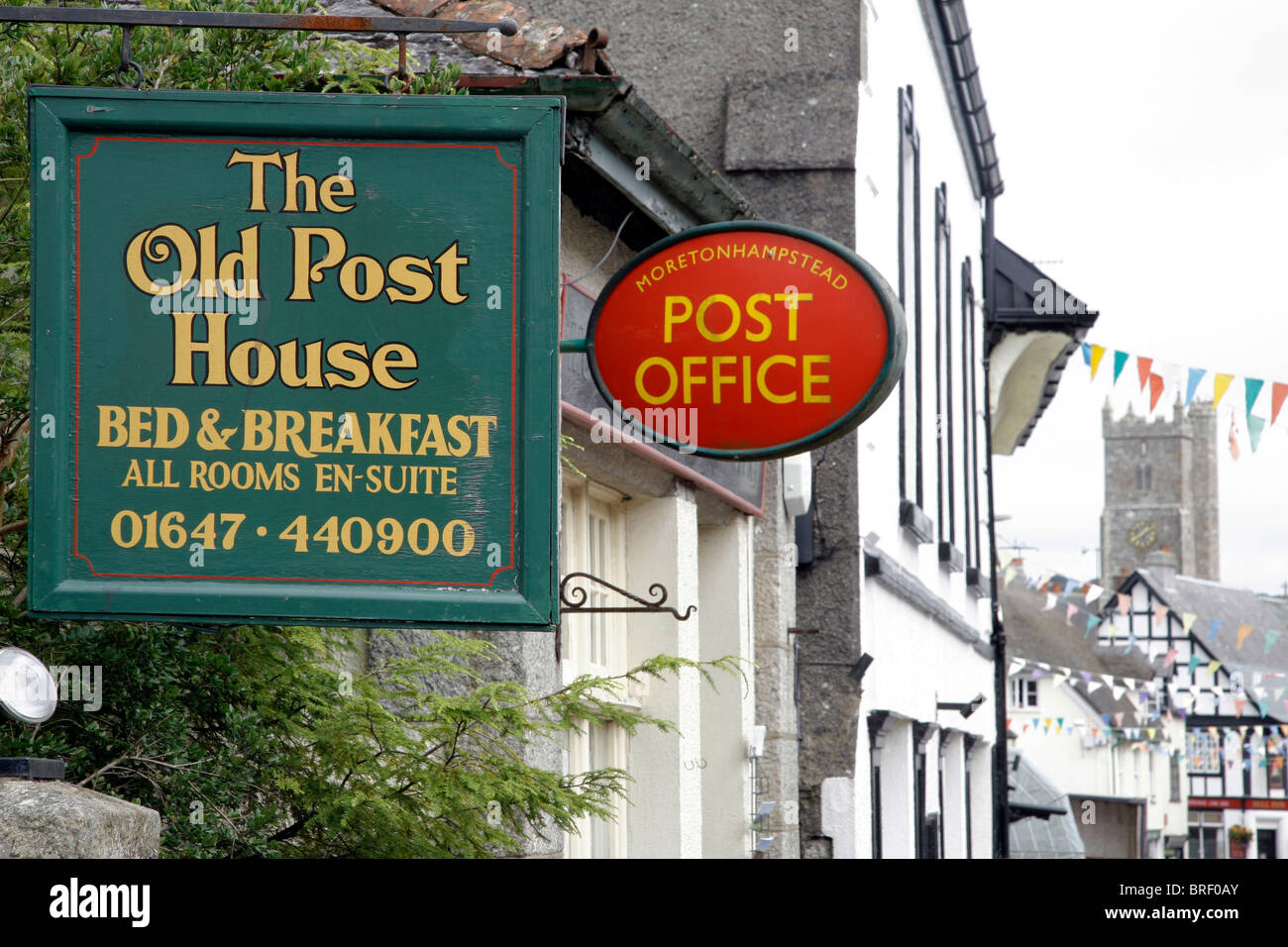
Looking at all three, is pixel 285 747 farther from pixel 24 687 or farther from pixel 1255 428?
pixel 1255 428

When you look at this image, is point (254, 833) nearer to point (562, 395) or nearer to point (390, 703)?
point (390, 703)

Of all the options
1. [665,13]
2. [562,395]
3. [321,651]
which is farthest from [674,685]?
[665,13]

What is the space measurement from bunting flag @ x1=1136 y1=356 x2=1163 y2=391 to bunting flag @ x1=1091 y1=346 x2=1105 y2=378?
76cm

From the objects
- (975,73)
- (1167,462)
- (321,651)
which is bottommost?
(321,651)

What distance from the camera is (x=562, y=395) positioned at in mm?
5684

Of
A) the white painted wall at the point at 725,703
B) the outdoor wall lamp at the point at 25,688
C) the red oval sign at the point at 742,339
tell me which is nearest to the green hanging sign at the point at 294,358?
the outdoor wall lamp at the point at 25,688

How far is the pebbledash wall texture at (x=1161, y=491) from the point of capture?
329ft

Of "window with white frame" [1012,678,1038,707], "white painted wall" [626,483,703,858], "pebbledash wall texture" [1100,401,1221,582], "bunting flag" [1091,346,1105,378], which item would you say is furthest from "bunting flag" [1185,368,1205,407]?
"pebbledash wall texture" [1100,401,1221,582]

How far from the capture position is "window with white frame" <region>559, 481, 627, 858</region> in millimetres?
6512

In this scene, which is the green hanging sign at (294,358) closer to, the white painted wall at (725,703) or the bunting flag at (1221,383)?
the white painted wall at (725,703)

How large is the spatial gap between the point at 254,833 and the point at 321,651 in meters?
0.56

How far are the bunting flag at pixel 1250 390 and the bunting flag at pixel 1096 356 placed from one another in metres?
1.78

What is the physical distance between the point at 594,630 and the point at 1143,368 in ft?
24.7

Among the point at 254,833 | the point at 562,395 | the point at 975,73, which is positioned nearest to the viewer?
the point at 254,833
